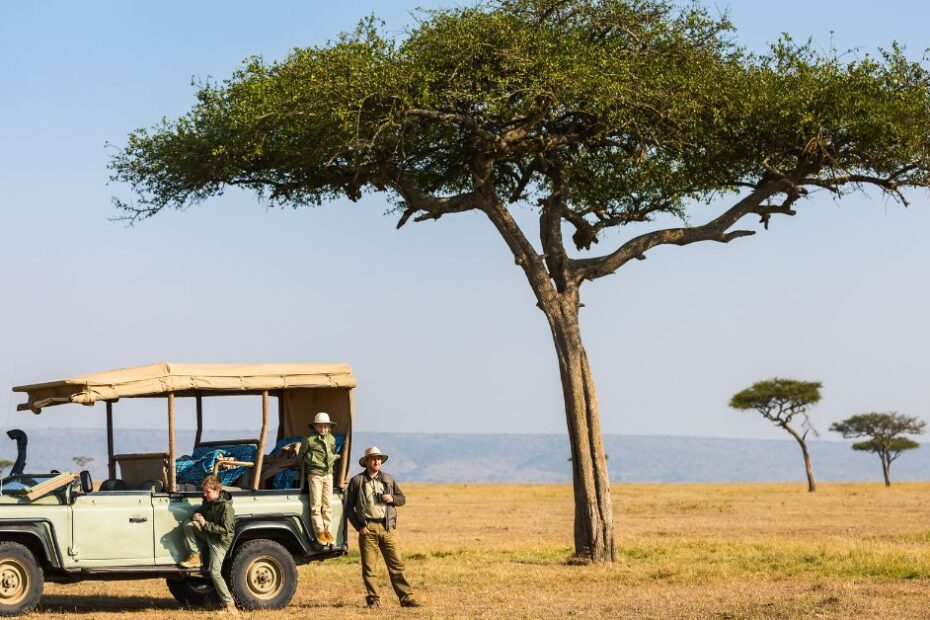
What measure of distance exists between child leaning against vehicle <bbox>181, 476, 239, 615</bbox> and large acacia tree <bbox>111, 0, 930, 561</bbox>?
367 inches

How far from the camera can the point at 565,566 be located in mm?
24047

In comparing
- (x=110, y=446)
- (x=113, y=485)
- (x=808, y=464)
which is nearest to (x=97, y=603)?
(x=113, y=485)

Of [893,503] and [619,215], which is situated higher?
[619,215]

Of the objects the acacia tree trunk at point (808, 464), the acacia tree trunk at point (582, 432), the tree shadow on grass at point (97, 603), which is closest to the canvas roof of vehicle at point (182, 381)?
the tree shadow on grass at point (97, 603)

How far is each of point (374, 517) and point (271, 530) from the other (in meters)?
1.29

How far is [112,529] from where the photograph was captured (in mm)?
15750

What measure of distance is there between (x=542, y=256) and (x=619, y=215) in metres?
3.06

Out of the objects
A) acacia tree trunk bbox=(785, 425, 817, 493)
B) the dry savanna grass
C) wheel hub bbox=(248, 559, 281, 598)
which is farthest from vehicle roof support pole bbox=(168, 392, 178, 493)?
acacia tree trunk bbox=(785, 425, 817, 493)

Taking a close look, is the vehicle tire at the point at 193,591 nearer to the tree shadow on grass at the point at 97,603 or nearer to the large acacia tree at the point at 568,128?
the tree shadow on grass at the point at 97,603

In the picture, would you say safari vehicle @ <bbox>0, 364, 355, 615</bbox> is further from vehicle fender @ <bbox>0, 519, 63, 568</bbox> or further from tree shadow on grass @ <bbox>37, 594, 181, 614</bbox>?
tree shadow on grass @ <bbox>37, 594, 181, 614</bbox>

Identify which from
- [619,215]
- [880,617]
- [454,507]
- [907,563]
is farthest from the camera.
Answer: [454,507]

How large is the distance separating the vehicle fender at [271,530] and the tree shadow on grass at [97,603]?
1591mm

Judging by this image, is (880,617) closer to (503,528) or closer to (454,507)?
(503,528)

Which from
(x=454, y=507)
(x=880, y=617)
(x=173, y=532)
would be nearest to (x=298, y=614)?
(x=173, y=532)
